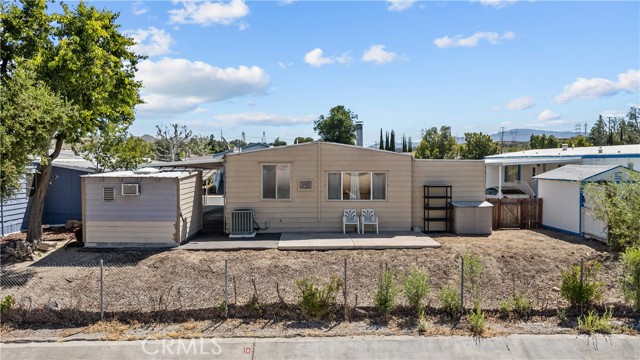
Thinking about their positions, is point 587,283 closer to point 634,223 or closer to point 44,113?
point 634,223

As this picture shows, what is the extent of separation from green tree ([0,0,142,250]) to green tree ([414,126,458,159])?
108ft

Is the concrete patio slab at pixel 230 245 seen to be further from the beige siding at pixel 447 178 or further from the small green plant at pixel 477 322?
the small green plant at pixel 477 322

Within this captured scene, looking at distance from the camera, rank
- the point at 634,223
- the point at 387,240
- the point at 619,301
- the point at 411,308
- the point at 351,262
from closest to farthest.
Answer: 1. the point at 411,308
2. the point at 619,301
3. the point at 634,223
4. the point at 351,262
5. the point at 387,240

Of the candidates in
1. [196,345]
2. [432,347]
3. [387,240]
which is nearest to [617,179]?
[387,240]

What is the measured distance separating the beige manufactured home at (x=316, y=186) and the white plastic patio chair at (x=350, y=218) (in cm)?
17

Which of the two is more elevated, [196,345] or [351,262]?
[351,262]

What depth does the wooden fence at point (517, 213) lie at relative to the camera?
Answer: 15.4 meters

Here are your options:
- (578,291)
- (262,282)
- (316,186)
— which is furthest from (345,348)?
(316,186)

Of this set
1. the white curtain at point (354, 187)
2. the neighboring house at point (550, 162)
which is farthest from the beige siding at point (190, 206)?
the neighboring house at point (550, 162)

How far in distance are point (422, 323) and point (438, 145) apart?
122 ft

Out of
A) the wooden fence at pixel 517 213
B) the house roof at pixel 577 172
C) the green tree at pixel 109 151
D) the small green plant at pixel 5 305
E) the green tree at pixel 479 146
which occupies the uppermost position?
the green tree at pixel 479 146

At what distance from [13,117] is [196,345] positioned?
619cm

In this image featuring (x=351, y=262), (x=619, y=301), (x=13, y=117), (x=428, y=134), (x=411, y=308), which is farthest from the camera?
(x=428, y=134)

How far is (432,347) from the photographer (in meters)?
6.98
